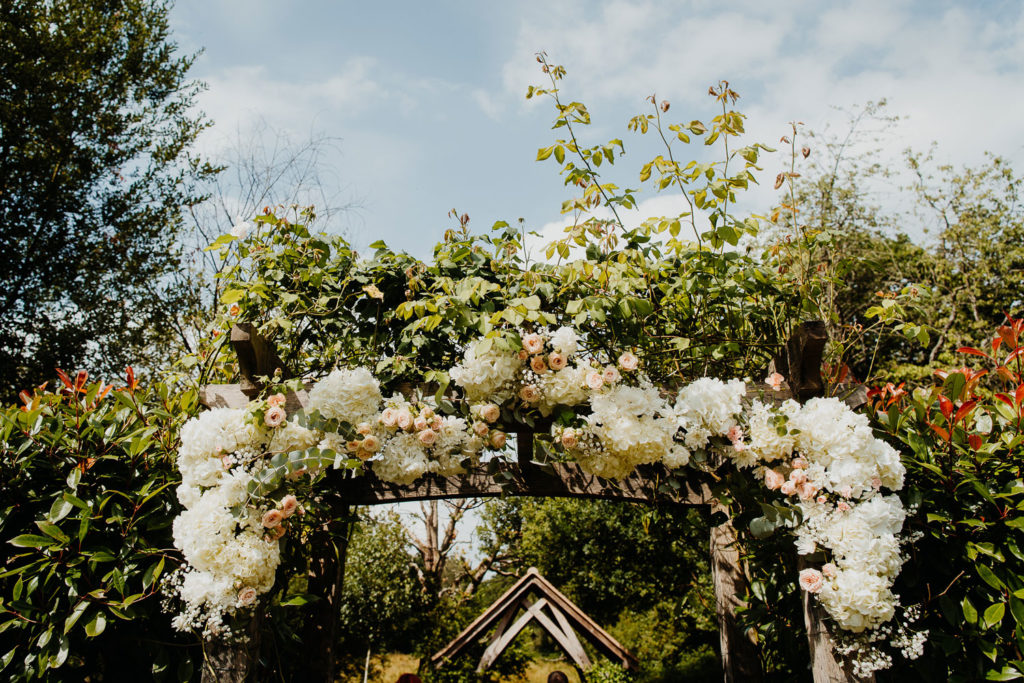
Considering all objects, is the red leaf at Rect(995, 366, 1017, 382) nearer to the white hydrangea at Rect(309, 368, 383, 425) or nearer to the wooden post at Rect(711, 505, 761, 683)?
the wooden post at Rect(711, 505, 761, 683)

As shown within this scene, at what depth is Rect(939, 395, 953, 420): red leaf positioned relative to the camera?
2.05 m

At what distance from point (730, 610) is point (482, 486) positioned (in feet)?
6.00

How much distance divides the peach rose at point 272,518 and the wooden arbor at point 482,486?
32 cm

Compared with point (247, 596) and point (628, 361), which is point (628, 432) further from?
point (247, 596)

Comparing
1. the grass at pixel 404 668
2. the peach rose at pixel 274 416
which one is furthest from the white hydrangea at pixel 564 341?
the grass at pixel 404 668

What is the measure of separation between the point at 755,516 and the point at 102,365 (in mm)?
8310

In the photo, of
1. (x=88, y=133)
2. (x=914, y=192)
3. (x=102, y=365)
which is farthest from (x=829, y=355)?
(x=914, y=192)

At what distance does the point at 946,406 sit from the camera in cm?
207

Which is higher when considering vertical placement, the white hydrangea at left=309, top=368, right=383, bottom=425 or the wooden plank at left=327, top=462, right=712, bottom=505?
the white hydrangea at left=309, top=368, right=383, bottom=425

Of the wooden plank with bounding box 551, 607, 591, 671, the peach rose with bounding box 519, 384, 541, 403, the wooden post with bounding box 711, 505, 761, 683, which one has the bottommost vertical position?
the wooden plank with bounding box 551, 607, 591, 671

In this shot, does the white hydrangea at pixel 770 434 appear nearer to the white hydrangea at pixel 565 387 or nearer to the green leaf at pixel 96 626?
the white hydrangea at pixel 565 387

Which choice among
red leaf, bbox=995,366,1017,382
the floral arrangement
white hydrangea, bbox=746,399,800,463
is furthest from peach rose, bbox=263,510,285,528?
red leaf, bbox=995,366,1017,382

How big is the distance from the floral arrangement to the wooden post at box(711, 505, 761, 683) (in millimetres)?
1013

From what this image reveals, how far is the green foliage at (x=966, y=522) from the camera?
1.98m
